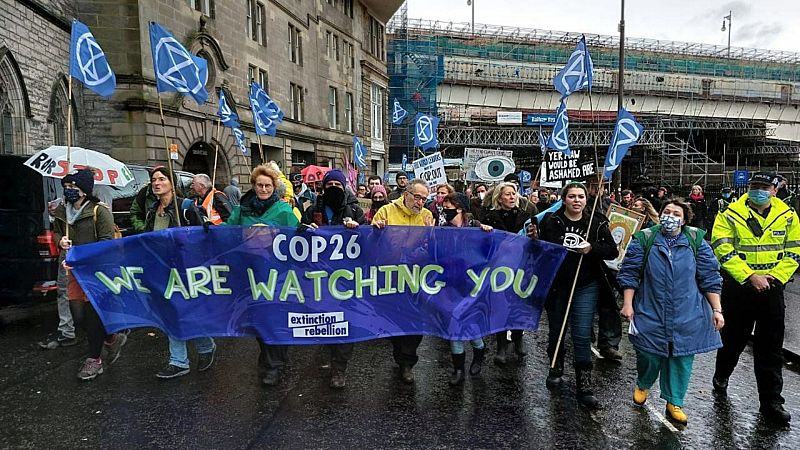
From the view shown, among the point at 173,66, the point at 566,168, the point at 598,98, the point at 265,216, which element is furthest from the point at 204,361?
the point at 598,98

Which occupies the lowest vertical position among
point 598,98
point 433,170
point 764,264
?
point 764,264

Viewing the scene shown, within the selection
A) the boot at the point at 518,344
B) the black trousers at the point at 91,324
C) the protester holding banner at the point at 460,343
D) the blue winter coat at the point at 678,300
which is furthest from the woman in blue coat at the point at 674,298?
the black trousers at the point at 91,324

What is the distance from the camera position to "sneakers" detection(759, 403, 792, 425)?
4.31 meters

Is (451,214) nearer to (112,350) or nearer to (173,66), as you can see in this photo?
(112,350)

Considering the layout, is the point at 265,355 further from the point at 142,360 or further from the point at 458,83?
the point at 458,83

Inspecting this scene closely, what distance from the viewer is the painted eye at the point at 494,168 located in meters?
15.2

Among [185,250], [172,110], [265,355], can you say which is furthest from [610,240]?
[172,110]

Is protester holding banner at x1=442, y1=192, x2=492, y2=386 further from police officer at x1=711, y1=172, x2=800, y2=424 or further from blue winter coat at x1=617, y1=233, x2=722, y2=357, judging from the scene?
police officer at x1=711, y1=172, x2=800, y2=424

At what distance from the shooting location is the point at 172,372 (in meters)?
5.12

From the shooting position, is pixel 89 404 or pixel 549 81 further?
pixel 549 81

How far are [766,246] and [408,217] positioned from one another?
2980 mm

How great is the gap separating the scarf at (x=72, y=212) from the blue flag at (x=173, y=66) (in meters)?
2.20

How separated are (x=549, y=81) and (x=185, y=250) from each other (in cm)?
5045

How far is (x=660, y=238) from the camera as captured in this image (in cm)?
433
